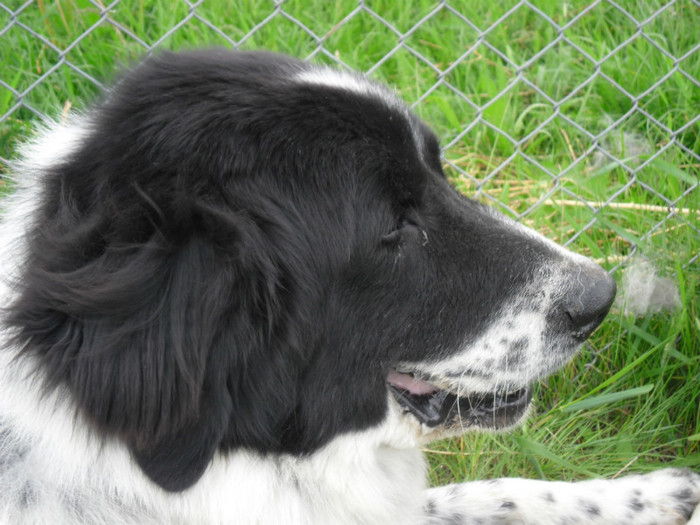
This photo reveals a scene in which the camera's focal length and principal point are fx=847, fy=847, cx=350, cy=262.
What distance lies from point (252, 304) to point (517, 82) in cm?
248

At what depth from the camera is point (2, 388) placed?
1.82 m

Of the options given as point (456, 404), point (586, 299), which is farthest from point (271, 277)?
point (586, 299)

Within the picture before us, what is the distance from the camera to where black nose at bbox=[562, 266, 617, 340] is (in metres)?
2.07

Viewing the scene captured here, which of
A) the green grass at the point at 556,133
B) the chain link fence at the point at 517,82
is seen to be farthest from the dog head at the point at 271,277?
the chain link fence at the point at 517,82

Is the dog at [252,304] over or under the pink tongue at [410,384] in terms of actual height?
over

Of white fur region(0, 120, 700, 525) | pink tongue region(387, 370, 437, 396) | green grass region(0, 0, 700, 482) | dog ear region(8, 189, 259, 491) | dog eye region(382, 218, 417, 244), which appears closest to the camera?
dog ear region(8, 189, 259, 491)

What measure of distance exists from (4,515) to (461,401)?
1113mm

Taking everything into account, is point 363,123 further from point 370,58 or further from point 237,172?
point 370,58

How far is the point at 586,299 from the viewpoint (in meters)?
2.08

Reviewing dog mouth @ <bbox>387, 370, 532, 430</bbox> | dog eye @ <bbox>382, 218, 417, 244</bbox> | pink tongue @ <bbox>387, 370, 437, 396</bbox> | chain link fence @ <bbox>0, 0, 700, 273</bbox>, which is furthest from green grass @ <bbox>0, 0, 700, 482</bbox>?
dog eye @ <bbox>382, 218, 417, 244</bbox>

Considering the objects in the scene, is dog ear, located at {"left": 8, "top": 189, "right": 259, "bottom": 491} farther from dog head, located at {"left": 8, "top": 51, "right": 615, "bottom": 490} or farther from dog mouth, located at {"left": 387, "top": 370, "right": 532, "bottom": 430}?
dog mouth, located at {"left": 387, "top": 370, "right": 532, "bottom": 430}

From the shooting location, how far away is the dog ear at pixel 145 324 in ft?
5.47

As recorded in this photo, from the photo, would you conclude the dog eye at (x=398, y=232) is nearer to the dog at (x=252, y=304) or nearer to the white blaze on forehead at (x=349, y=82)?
the dog at (x=252, y=304)

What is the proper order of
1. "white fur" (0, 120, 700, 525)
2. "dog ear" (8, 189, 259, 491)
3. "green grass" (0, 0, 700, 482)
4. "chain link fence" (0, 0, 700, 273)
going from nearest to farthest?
"dog ear" (8, 189, 259, 491) < "white fur" (0, 120, 700, 525) < "green grass" (0, 0, 700, 482) < "chain link fence" (0, 0, 700, 273)
